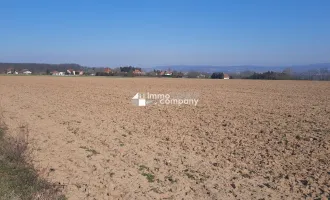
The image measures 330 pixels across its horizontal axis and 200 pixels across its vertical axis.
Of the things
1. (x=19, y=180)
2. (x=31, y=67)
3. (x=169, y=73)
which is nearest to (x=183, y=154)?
(x=19, y=180)

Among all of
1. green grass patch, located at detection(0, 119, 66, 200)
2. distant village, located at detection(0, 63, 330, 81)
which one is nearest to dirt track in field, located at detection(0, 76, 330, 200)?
green grass patch, located at detection(0, 119, 66, 200)

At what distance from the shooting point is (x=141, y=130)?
42.4 ft

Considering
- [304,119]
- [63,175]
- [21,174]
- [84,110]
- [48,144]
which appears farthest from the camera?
[84,110]

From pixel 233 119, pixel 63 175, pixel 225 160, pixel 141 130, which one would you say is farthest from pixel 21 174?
pixel 233 119

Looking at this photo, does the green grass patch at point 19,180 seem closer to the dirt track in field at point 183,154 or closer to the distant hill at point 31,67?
the dirt track in field at point 183,154

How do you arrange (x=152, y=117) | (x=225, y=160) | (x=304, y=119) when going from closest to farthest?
(x=225, y=160)
(x=304, y=119)
(x=152, y=117)

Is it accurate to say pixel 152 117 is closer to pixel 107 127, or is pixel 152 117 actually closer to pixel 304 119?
pixel 107 127

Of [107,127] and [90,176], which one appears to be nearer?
[90,176]

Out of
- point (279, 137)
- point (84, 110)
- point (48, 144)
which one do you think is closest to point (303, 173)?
point (279, 137)

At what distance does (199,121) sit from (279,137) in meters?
4.32

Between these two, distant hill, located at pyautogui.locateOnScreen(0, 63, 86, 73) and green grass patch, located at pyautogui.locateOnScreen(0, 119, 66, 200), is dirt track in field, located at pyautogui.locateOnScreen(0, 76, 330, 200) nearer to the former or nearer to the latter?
green grass patch, located at pyautogui.locateOnScreen(0, 119, 66, 200)

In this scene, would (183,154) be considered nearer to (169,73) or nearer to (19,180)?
(19,180)

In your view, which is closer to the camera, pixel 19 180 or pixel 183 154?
pixel 19 180

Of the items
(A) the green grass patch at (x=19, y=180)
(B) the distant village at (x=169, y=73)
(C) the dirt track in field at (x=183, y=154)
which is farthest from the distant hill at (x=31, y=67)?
(A) the green grass patch at (x=19, y=180)
